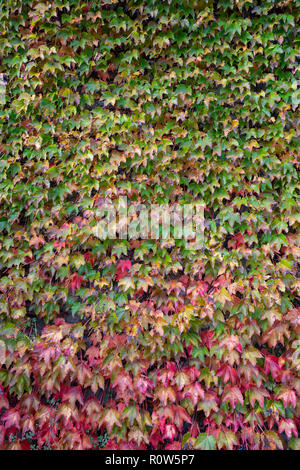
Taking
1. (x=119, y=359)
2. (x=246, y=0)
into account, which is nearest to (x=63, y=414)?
(x=119, y=359)

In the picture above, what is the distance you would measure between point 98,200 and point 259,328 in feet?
5.14

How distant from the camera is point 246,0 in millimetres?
2416

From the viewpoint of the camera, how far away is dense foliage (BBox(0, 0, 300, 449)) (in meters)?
2.29

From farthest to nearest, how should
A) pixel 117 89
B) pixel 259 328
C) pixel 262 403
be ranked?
pixel 117 89, pixel 259 328, pixel 262 403

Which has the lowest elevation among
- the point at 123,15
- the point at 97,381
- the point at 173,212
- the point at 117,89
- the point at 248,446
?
the point at 248,446

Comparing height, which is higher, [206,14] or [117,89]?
[206,14]

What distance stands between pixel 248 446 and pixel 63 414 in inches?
53.3

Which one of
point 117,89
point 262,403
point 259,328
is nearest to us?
point 262,403

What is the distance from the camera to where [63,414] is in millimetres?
2258

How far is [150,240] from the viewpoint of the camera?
2430mm

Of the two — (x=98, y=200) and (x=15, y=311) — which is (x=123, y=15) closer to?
(x=98, y=200)

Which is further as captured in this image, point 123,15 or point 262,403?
point 123,15

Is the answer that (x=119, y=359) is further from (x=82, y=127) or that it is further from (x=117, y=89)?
(x=117, y=89)

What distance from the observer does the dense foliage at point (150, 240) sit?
2.29 meters
